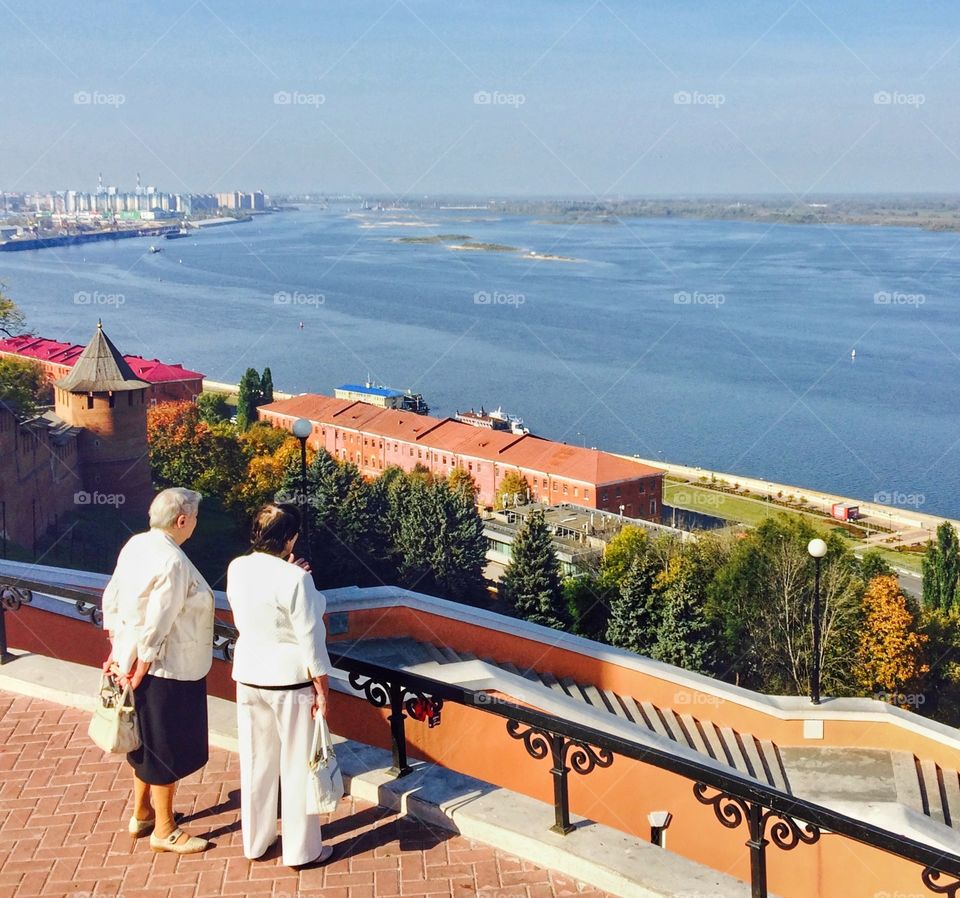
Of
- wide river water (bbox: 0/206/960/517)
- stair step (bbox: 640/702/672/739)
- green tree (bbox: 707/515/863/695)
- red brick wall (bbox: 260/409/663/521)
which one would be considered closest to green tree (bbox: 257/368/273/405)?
red brick wall (bbox: 260/409/663/521)

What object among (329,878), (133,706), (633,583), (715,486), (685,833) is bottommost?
(715,486)

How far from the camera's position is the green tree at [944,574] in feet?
41.6

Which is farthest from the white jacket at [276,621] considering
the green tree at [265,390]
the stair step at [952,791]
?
the green tree at [265,390]

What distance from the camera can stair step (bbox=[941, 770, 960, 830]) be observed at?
4832 mm

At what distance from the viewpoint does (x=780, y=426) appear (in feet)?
90.3

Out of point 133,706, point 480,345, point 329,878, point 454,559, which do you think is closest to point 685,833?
point 329,878

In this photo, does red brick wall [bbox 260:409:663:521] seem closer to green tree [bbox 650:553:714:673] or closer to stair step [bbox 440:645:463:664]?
green tree [bbox 650:553:714:673]

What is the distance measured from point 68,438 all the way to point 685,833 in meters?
11.2

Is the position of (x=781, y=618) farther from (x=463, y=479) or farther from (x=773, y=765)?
(x=463, y=479)

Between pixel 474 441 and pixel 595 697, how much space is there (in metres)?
17.4

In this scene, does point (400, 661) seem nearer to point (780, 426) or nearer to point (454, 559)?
point (454, 559)

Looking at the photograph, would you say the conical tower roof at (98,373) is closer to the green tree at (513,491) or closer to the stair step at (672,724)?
A: the green tree at (513,491)

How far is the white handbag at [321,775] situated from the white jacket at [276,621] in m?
0.10

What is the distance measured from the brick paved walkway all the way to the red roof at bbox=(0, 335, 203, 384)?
802 inches
